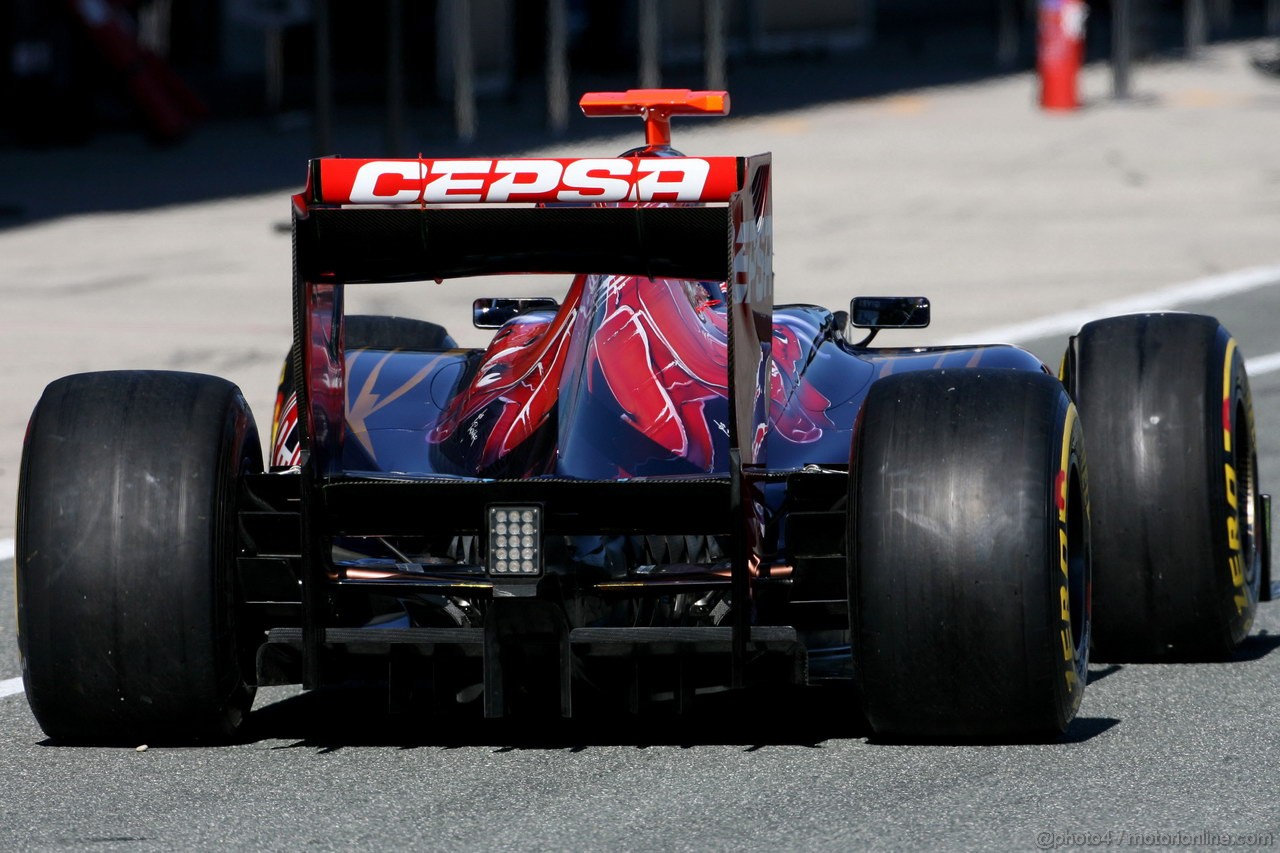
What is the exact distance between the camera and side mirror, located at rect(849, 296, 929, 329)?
6.96 meters

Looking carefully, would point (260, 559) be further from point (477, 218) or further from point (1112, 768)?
point (1112, 768)

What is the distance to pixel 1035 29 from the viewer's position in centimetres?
3456

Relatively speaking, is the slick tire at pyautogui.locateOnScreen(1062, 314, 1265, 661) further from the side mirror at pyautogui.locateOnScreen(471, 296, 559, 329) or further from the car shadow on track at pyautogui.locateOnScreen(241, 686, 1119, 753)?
the side mirror at pyautogui.locateOnScreen(471, 296, 559, 329)

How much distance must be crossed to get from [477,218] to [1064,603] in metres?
1.66

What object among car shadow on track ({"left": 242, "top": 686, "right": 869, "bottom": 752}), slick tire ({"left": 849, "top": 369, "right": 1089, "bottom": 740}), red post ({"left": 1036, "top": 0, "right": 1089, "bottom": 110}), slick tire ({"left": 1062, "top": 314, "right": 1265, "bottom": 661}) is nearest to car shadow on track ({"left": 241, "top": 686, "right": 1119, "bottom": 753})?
car shadow on track ({"left": 242, "top": 686, "right": 869, "bottom": 752})

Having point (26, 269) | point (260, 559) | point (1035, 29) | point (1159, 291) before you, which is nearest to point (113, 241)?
point (26, 269)

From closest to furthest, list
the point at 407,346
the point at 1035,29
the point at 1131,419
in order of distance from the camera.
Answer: the point at 1131,419 < the point at 407,346 < the point at 1035,29

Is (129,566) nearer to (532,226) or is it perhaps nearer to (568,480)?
(568,480)

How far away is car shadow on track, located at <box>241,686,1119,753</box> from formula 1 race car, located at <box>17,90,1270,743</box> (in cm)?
11

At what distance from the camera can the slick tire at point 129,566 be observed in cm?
554

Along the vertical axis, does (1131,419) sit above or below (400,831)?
above

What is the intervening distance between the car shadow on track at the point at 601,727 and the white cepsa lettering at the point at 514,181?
128 cm

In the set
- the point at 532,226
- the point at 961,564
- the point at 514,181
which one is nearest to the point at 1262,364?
the point at 961,564

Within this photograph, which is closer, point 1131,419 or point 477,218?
point 477,218
